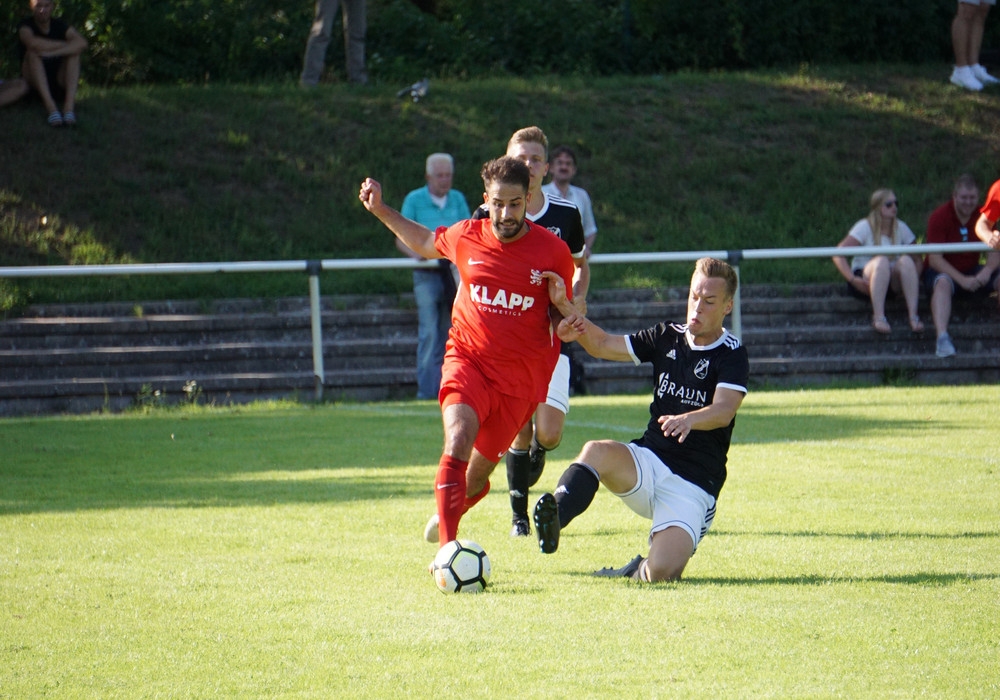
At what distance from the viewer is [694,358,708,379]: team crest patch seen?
220 inches

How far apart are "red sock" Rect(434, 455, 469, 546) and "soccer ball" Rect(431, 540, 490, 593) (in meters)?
0.25

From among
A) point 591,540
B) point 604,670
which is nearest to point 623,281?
point 591,540

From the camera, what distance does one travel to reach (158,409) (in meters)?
12.8

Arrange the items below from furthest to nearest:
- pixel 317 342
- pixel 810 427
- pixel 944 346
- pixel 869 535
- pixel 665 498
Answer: pixel 944 346 → pixel 317 342 → pixel 810 427 → pixel 869 535 → pixel 665 498

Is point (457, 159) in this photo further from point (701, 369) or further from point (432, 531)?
point (701, 369)

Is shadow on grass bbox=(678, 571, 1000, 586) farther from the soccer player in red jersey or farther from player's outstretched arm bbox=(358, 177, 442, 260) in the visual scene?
player's outstretched arm bbox=(358, 177, 442, 260)

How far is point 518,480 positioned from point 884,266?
28.6ft

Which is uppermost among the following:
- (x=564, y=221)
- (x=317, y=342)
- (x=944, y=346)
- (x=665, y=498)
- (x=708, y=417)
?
(x=564, y=221)

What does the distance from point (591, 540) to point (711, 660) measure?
2339 millimetres

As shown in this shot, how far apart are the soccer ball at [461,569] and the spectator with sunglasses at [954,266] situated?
993 centimetres

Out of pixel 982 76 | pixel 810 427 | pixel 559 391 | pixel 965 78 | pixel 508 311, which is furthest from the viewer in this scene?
pixel 982 76

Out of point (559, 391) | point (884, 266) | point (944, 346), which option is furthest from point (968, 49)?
point (559, 391)

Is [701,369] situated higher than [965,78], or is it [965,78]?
[701,369]

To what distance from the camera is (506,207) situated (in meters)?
5.84
